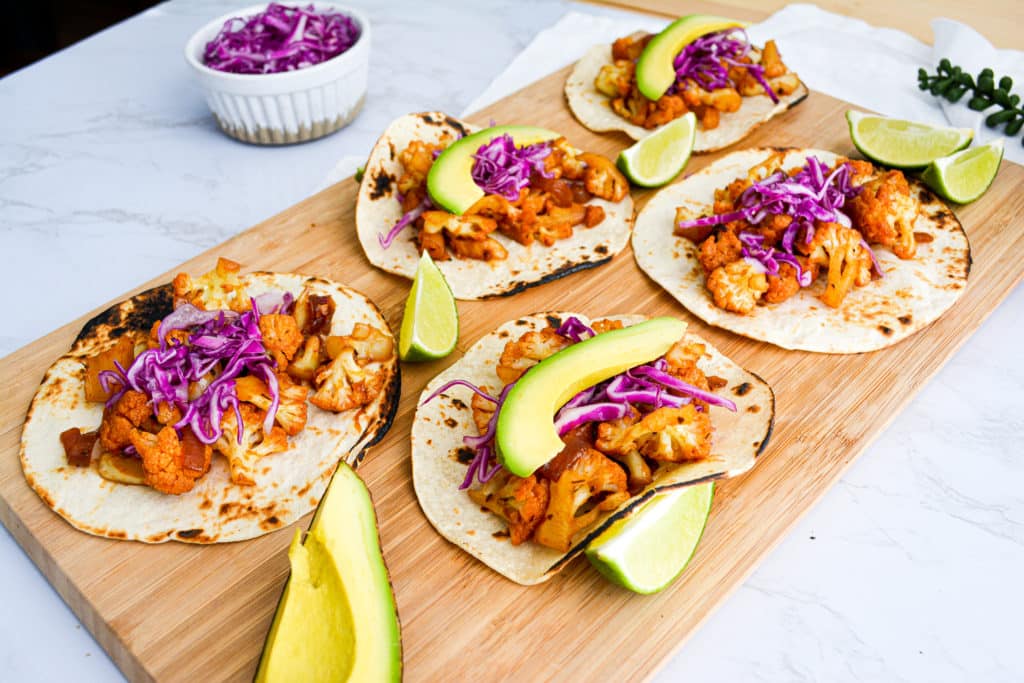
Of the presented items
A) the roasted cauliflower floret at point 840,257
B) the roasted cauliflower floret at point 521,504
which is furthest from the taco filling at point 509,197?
the roasted cauliflower floret at point 521,504

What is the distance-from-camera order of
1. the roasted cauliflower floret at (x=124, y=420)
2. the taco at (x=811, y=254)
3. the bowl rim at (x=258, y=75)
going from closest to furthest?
the roasted cauliflower floret at (x=124, y=420) < the taco at (x=811, y=254) < the bowl rim at (x=258, y=75)

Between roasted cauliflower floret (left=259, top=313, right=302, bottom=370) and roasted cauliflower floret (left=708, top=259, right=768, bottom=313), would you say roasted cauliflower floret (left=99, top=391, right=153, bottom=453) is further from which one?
roasted cauliflower floret (left=708, top=259, right=768, bottom=313)

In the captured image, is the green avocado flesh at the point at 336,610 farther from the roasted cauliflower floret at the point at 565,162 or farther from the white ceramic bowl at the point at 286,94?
the white ceramic bowl at the point at 286,94

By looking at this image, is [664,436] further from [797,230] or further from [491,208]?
[491,208]

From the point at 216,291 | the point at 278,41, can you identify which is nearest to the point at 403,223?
the point at 216,291

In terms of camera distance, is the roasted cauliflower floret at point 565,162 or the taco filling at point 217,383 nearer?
the taco filling at point 217,383

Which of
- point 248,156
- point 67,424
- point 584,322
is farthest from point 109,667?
point 248,156

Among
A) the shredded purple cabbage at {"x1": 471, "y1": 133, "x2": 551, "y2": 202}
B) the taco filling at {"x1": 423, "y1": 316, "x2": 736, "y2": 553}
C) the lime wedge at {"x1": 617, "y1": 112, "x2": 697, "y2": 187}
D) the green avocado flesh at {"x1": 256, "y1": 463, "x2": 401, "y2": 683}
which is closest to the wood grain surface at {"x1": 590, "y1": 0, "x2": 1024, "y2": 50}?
the lime wedge at {"x1": 617, "y1": 112, "x2": 697, "y2": 187}
